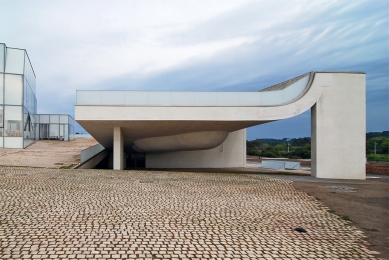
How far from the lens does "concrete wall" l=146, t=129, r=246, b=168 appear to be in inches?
1141

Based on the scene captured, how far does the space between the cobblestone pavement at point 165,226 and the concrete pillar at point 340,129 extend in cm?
885

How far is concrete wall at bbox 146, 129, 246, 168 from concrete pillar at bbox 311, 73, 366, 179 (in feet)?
40.8

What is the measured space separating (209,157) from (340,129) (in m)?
13.7

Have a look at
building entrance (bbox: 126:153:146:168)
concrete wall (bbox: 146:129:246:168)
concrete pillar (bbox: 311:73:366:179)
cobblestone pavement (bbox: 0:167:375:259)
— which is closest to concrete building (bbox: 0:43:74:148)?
building entrance (bbox: 126:153:146:168)

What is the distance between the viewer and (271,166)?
31156mm

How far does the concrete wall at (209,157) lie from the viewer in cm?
2898

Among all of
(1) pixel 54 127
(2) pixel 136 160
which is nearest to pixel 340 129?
(2) pixel 136 160

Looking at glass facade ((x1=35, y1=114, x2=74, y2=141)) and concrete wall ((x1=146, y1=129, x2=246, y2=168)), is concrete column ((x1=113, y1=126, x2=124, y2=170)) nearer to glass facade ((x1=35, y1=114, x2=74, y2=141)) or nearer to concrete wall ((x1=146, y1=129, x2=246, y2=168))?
concrete wall ((x1=146, y1=129, x2=246, y2=168))

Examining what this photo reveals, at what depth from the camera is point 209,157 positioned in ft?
95.9

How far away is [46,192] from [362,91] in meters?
17.4

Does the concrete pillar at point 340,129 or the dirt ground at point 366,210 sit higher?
the concrete pillar at point 340,129

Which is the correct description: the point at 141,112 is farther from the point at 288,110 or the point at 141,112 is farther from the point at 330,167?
the point at 330,167

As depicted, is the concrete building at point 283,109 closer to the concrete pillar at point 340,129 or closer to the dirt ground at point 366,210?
the concrete pillar at point 340,129

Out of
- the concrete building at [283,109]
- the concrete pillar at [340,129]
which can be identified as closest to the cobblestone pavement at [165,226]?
the concrete building at [283,109]
